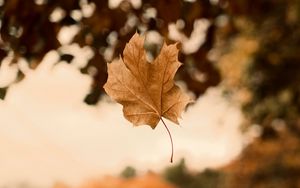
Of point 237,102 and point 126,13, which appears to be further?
point 237,102

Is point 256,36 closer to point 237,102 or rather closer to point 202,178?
point 237,102

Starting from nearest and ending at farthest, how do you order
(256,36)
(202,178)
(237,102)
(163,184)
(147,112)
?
(147,112), (256,36), (237,102), (163,184), (202,178)

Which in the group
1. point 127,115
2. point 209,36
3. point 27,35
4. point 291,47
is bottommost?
point 127,115

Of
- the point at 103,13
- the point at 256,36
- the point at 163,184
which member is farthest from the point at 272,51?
the point at 163,184

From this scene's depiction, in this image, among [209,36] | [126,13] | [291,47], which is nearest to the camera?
[126,13]

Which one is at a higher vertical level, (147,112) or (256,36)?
(256,36)
